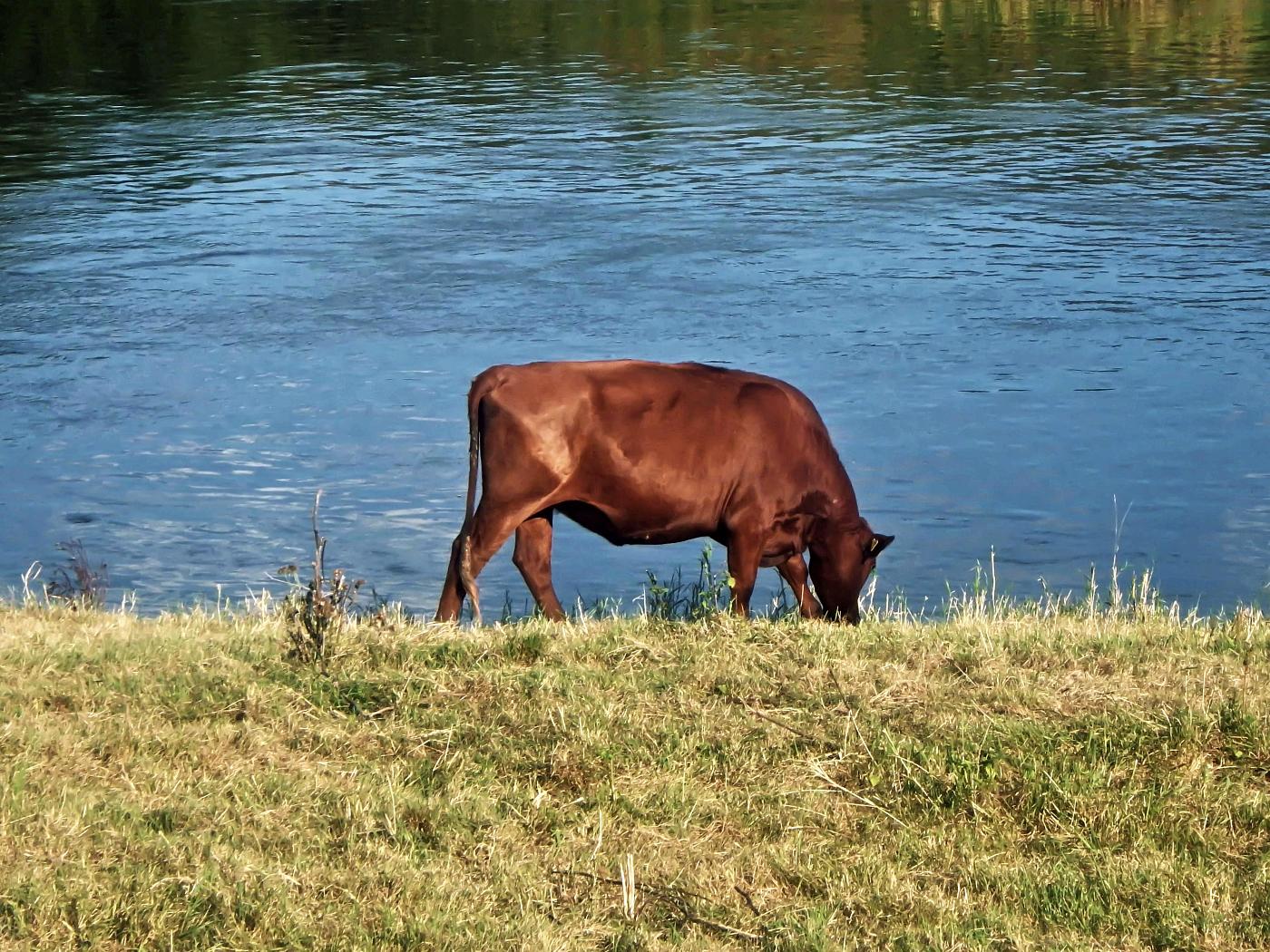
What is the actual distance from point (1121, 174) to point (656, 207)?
5.45m

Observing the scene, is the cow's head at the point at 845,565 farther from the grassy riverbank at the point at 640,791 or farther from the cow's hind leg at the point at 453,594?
the grassy riverbank at the point at 640,791

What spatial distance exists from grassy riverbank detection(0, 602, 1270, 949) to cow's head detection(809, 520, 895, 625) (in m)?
1.94

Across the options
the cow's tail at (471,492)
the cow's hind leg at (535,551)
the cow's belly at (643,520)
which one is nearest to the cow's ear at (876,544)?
the cow's belly at (643,520)

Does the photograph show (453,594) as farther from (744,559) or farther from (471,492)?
(744,559)

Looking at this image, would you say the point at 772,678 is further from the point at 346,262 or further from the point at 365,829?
the point at 346,262

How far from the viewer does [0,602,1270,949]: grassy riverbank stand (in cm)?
475

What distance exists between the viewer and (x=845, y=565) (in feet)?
29.6

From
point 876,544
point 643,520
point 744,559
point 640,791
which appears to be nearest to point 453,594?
point 643,520

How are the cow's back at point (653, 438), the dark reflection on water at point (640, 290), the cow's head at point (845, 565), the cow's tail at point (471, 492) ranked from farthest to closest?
1. the dark reflection on water at point (640, 290)
2. the cow's head at point (845, 565)
3. the cow's back at point (653, 438)
4. the cow's tail at point (471, 492)

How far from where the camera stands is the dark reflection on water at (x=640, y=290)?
11.4 meters

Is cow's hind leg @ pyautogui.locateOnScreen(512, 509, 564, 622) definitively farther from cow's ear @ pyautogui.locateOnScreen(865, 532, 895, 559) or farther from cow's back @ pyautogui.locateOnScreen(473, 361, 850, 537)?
cow's ear @ pyautogui.locateOnScreen(865, 532, 895, 559)

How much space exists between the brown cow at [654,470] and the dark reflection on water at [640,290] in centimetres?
135

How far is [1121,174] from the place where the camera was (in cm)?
2103

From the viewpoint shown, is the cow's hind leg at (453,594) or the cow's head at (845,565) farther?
the cow's head at (845,565)
